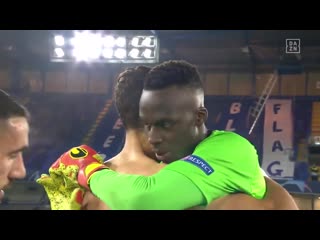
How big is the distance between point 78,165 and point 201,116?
0.75m

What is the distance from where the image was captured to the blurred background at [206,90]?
2893 millimetres

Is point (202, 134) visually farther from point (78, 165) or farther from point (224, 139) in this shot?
point (78, 165)

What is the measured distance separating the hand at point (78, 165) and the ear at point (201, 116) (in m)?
0.58

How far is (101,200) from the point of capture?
110 inches

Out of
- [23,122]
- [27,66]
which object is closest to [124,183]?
[23,122]

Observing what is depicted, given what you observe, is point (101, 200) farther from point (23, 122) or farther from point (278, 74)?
point (278, 74)

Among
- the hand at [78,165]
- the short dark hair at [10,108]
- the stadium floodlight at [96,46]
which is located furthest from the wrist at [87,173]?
the stadium floodlight at [96,46]

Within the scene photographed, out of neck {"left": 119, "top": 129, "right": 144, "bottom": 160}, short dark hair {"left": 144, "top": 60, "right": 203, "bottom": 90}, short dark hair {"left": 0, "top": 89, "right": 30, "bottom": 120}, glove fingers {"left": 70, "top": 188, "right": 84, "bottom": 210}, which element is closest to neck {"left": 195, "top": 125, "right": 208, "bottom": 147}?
short dark hair {"left": 144, "top": 60, "right": 203, "bottom": 90}

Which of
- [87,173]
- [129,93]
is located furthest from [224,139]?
[87,173]

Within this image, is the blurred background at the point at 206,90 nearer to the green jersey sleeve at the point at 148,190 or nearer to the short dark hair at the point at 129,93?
the short dark hair at the point at 129,93

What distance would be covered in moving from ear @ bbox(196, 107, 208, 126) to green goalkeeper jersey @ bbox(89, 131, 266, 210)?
0.34 feet

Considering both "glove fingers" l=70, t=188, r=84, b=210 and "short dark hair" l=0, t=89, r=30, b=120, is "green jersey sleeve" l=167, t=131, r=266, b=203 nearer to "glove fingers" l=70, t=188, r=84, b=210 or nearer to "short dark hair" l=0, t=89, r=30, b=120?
"glove fingers" l=70, t=188, r=84, b=210

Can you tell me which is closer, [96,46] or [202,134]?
[202,134]

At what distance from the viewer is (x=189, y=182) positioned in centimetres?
263
